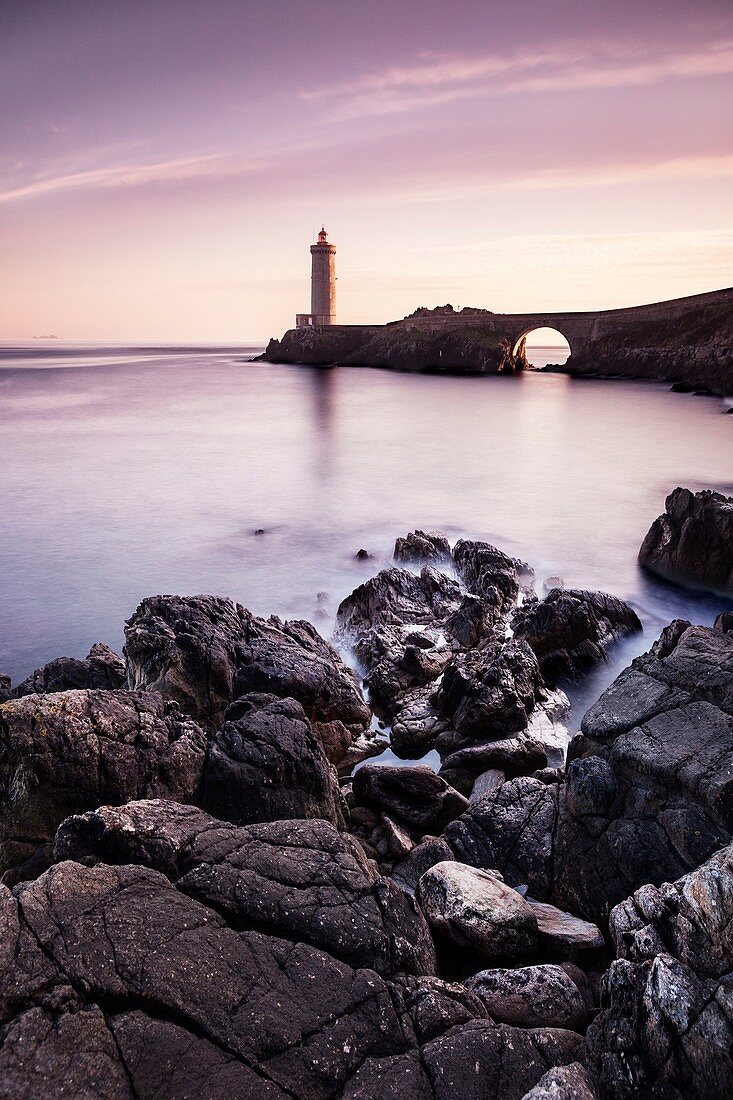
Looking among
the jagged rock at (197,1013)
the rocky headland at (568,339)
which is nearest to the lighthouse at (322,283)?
the rocky headland at (568,339)

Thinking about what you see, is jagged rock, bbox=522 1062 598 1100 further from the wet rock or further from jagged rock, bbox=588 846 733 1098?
the wet rock

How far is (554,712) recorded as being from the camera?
959cm

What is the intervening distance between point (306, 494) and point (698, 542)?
14461 mm

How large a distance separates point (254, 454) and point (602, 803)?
99.0ft

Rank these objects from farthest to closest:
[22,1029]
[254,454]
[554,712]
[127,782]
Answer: [254,454]
[554,712]
[127,782]
[22,1029]

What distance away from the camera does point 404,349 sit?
314 ft

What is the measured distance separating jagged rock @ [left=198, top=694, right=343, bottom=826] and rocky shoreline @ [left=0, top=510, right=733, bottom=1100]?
22 mm

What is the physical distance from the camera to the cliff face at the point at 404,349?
89250 millimetres

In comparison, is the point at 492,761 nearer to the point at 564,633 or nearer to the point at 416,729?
the point at 416,729

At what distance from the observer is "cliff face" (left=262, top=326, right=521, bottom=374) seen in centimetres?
8925

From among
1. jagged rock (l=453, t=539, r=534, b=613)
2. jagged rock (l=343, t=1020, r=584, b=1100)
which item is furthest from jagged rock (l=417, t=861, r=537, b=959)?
jagged rock (l=453, t=539, r=534, b=613)

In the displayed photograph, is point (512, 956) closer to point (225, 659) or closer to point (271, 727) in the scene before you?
point (271, 727)

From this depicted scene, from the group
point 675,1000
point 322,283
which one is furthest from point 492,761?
point 322,283

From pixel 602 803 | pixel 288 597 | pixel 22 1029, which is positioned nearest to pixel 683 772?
pixel 602 803
